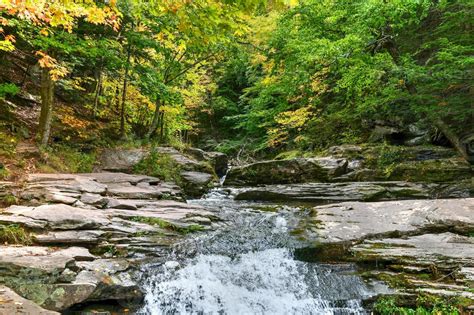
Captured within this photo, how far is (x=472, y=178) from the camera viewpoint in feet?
34.1

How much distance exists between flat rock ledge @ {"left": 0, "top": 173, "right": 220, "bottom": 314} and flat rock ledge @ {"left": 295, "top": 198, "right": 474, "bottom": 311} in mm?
3143

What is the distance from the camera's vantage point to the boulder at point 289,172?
1288cm

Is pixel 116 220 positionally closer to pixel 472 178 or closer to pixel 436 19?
pixel 472 178

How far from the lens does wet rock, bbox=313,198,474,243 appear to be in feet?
24.5

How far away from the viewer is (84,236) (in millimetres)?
6496

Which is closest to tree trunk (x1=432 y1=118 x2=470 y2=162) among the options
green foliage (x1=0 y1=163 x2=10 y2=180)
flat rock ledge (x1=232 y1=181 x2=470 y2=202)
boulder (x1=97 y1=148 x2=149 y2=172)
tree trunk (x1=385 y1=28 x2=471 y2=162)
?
tree trunk (x1=385 y1=28 x2=471 y2=162)

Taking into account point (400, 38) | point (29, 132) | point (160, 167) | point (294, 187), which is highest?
point (400, 38)

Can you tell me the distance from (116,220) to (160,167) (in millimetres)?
5862

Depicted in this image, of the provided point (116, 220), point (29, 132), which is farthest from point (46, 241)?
point (29, 132)

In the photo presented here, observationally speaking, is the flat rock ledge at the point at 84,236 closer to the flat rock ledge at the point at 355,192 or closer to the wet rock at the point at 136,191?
the wet rock at the point at 136,191

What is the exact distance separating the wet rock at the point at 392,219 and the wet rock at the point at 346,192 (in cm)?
234

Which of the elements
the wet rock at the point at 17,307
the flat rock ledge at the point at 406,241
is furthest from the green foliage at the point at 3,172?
the flat rock ledge at the point at 406,241

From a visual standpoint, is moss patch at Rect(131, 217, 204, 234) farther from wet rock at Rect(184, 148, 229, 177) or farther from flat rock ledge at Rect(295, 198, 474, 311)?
wet rock at Rect(184, 148, 229, 177)

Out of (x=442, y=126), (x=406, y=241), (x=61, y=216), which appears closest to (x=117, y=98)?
(x=61, y=216)
